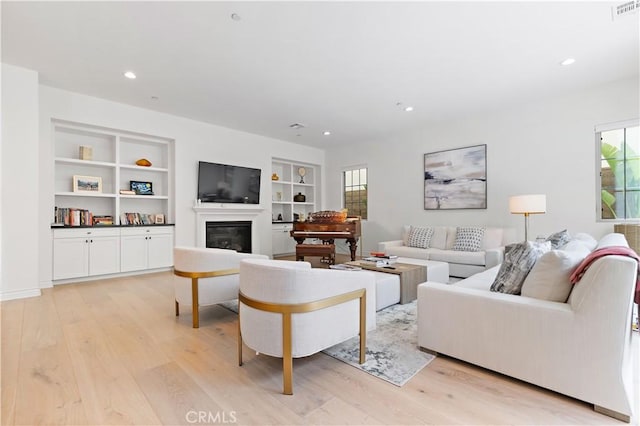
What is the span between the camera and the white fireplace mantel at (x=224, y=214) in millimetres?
5602

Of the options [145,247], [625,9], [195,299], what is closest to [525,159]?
[625,9]

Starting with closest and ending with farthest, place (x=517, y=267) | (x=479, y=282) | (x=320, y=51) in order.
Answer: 1. (x=517, y=267)
2. (x=479, y=282)
3. (x=320, y=51)

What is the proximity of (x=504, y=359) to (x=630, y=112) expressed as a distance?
4.38 metres

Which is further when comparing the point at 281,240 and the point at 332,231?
the point at 281,240

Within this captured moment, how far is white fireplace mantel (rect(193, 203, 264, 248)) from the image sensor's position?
18.4ft

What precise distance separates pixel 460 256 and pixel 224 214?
4.37m

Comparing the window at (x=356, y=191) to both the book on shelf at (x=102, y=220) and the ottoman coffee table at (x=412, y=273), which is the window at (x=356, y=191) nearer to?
the ottoman coffee table at (x=412, y=273)

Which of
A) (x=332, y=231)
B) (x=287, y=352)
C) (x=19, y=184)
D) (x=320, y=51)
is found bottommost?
(x=287, y=352)

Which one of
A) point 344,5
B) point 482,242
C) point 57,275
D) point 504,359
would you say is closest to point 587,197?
point 482,242

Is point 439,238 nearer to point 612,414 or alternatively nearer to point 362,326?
point 362,326

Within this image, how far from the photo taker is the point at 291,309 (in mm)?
1665

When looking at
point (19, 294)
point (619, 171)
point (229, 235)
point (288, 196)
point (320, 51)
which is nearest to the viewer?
point (320, 51)

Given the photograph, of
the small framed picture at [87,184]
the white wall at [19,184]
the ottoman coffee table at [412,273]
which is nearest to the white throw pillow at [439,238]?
the ottoman coffee table at [412,273]

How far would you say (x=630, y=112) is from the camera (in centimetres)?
399
